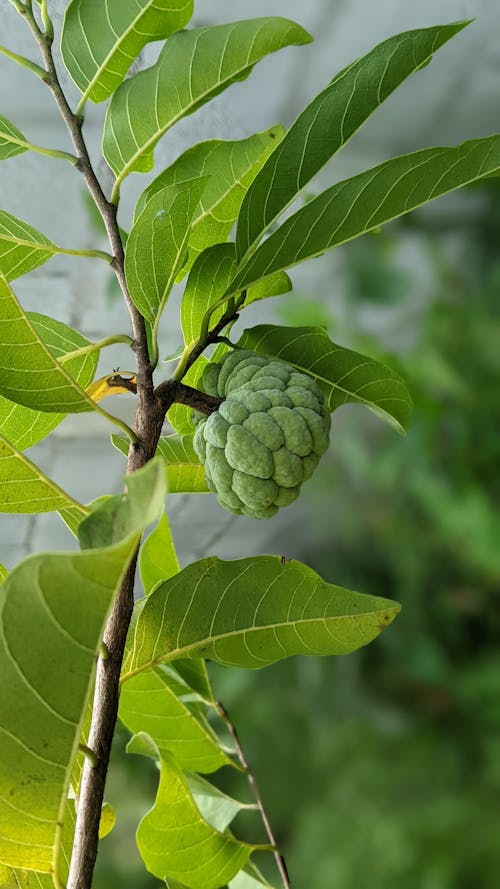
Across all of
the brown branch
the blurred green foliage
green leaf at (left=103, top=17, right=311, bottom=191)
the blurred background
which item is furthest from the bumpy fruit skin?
the blurred green foliage

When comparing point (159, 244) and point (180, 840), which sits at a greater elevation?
point (159, 244)

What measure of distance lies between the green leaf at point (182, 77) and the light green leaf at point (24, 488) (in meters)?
0.16

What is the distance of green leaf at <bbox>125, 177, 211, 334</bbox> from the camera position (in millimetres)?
406

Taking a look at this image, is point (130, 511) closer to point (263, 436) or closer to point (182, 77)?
point (263, 436)

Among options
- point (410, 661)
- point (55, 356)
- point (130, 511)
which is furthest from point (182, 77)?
point (410, 661)

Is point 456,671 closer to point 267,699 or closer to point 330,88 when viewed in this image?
point 267,699

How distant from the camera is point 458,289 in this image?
2271mm

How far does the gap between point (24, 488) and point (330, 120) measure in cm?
23

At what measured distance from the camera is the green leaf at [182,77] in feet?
1.43

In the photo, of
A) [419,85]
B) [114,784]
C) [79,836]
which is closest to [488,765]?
[114,784]

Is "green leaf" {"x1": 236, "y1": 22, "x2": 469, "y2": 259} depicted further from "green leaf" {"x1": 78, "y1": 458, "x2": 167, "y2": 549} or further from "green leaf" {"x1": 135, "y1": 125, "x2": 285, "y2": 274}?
"green leaf" {"x1": 78, "y1": 458, "x2": 167, "y2": 549}

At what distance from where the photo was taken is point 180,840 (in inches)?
20.9

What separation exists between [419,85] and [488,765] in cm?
176

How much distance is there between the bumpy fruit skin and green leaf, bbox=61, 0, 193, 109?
0.18m
